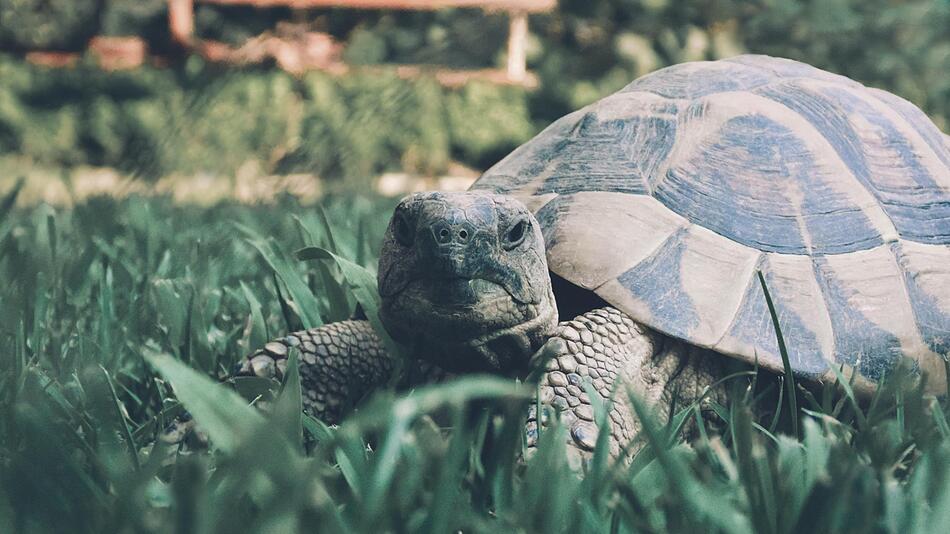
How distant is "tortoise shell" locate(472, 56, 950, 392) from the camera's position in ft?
6.09

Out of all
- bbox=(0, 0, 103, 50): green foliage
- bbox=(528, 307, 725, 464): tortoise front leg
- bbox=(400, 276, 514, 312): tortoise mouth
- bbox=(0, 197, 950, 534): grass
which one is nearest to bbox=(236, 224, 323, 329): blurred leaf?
bbox=(0, 197, 950, 534): grass

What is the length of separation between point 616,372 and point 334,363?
0.53 meters

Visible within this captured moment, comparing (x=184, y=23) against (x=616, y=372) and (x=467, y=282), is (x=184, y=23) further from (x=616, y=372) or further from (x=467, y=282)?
(x=616, y=372)

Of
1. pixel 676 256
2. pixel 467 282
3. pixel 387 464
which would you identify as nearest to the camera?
pixel 387 464

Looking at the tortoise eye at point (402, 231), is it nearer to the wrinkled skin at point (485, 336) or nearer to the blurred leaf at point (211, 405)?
the wrinkled skin at point (485, 336)

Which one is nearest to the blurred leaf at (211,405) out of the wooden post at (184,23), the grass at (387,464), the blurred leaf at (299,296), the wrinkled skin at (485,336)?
the grass at (387,464)

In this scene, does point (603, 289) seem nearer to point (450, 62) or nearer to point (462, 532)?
point (462, 532)

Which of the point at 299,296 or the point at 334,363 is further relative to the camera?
the point at 299,296

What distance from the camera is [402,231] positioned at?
174cm

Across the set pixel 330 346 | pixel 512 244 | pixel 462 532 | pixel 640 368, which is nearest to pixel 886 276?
pixel 640 368

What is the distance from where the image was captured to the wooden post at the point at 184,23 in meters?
0.72

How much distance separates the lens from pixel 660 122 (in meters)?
2.20

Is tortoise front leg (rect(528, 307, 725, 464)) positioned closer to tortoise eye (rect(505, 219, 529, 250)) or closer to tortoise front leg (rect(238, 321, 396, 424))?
tortoise eye (rect(505, 219, 529, 250))

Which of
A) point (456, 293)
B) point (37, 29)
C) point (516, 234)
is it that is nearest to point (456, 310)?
point (456, 293)
